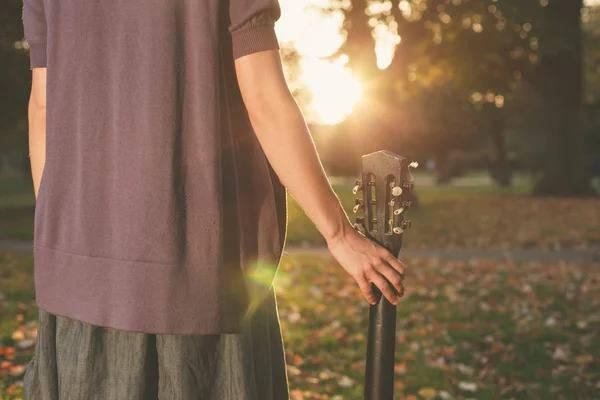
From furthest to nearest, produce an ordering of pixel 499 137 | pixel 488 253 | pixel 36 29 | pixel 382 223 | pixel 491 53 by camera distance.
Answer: pixel 499 137 < pixel 491 53 < pixel 488 253 < pixel 382 223 < pixel 36 29

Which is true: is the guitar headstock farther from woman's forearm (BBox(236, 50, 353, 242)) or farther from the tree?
the tree

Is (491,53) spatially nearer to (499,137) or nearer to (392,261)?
(499,137)

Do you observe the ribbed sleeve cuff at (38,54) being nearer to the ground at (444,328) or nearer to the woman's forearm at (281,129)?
the woman's forearm at (281,129)

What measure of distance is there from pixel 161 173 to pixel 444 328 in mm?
5017

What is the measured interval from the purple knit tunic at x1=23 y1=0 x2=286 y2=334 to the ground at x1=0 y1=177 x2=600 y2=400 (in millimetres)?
3092

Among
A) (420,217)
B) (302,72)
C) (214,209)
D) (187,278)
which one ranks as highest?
(302,72)

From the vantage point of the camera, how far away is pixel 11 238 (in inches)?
473

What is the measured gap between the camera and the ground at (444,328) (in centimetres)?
473

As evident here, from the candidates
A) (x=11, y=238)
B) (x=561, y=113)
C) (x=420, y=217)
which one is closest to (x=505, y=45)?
(x=561, y=113)

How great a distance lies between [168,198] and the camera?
1.50m

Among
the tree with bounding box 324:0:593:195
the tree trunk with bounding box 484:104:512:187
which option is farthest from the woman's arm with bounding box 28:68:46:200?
the tree trunk with bounding box 484:104:512:187

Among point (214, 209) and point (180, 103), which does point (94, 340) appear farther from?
point (180, 103)

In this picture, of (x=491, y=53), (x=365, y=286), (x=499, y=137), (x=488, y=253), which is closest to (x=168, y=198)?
(x=365, y=286)

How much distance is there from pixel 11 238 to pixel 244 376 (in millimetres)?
11440
